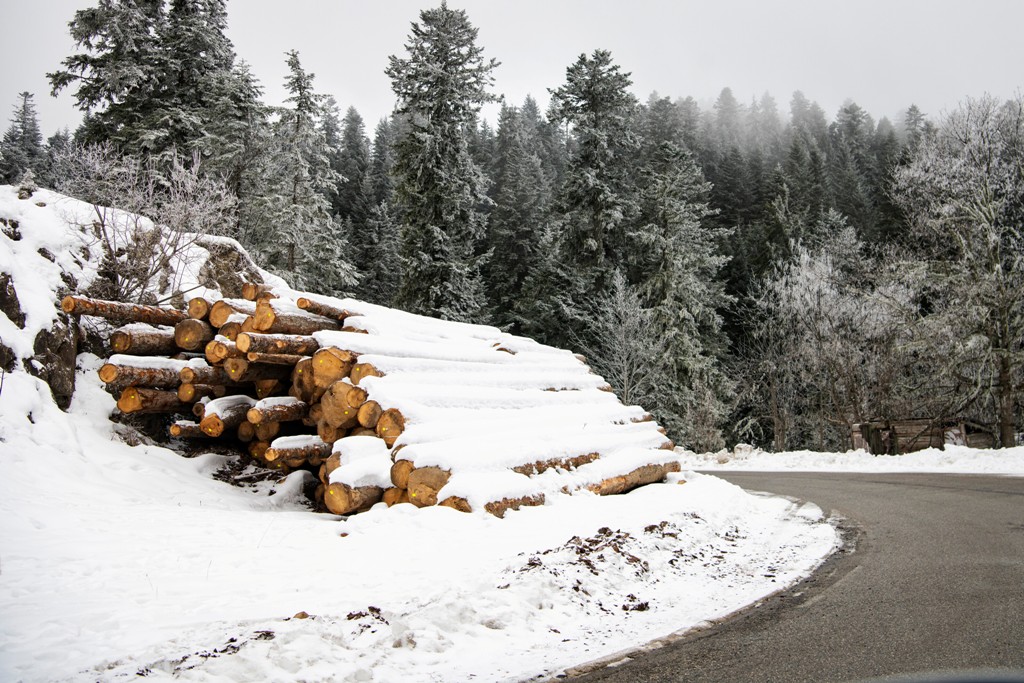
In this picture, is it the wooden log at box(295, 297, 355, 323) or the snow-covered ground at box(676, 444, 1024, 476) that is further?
the snow-covered ground at box(676, 444, 1024, 476)

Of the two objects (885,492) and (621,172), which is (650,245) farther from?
(885,492)

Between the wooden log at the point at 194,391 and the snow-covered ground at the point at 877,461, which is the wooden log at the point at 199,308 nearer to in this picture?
the wooden log at the point at 194,391

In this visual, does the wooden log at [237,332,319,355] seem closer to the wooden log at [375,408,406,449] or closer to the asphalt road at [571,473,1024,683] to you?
the wooden log at [375,408,406,449]

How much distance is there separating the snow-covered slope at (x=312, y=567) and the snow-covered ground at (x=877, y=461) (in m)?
6.04

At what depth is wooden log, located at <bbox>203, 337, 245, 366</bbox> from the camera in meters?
7.71

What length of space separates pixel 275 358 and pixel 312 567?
3853mm

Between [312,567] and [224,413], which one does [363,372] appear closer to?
[224,413]

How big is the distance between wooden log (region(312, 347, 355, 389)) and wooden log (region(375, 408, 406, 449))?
1.00 metres

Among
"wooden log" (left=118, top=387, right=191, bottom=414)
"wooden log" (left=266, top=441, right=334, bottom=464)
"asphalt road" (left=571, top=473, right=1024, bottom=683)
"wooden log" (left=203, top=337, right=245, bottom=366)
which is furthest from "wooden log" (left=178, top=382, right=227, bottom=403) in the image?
"asphalt road" (left=571, top=473, right=1024, bottom=683)

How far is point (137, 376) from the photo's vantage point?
25.2 feet

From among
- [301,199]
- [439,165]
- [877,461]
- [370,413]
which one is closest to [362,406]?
[370,413]

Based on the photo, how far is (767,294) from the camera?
1208 inches

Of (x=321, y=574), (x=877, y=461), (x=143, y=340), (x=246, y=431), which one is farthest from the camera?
(x=877, y=461)

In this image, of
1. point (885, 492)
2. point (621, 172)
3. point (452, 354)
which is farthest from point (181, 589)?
point (621, 172)
